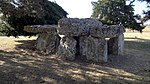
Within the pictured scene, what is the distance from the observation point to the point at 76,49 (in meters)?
12.5

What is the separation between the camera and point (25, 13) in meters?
14.0

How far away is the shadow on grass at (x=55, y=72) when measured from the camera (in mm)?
9344

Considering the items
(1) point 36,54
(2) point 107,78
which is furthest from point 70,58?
(2) point 107,78

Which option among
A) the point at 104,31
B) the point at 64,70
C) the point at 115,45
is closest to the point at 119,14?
the point at 115,45

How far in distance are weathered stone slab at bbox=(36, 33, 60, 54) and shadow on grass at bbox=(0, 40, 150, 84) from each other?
573 mm

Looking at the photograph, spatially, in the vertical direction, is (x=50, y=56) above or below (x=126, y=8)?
below

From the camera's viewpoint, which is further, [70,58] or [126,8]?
[126,8]

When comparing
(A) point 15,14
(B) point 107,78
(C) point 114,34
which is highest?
(A) point 15,14

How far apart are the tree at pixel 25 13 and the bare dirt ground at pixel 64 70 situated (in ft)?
6.68

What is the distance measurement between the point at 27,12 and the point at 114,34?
4386mm

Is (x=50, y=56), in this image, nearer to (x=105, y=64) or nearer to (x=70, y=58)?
(x=70, y=58)

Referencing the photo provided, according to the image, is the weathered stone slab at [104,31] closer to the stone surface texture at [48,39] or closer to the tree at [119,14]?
the stone surface texture at [48,39]

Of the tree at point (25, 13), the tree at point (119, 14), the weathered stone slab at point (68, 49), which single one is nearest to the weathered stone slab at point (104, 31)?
the weathered stone slab at point (68, 49)

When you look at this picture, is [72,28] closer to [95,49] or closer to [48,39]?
[95,49]
